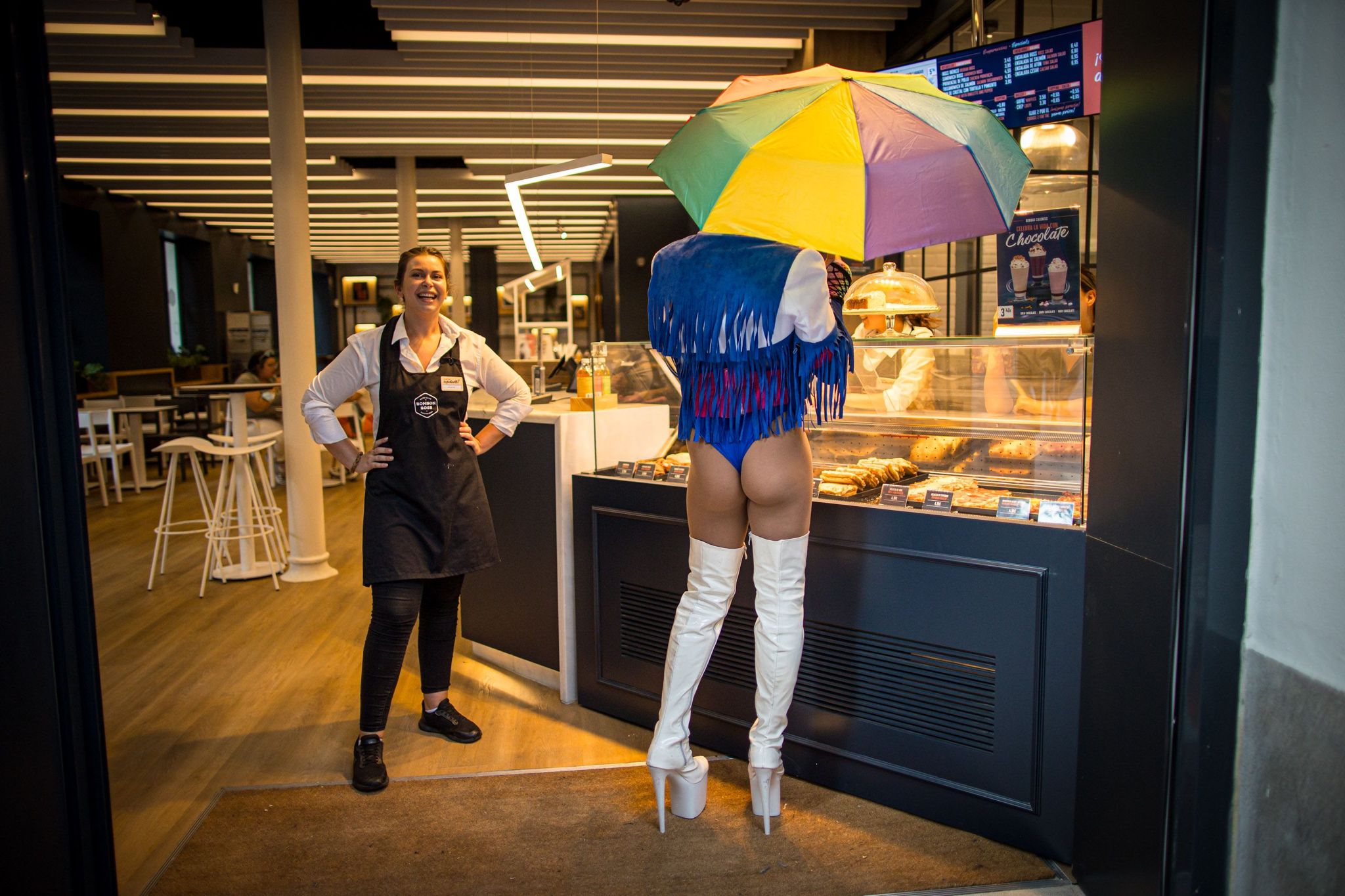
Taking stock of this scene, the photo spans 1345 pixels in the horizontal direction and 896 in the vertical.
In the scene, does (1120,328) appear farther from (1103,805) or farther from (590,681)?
(590,681)

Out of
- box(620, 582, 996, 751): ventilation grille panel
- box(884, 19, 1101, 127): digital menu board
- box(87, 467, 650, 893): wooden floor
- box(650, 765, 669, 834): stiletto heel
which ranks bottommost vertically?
box(87, 467, 650, 893): wooden floor

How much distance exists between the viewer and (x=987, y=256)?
20.9 ft

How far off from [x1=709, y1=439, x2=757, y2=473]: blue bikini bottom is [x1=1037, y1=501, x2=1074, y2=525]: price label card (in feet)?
2.38

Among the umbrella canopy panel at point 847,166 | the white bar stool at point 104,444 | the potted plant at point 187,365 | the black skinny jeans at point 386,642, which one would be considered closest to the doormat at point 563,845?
the black skinny jeans at point 386,642

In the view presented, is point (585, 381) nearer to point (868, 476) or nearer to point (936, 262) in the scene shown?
point (868, 476)

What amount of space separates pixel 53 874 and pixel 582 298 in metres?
24.1

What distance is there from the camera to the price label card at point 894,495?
2.41 m

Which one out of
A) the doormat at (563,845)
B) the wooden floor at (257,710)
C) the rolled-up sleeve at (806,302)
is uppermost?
the rolled-up sleeve at (806,302)

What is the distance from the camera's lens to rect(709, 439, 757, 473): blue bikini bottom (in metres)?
2.20

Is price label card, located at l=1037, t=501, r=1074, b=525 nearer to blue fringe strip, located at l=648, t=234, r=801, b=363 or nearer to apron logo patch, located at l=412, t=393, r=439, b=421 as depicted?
blue fringe strip, located at l=648, t=234, r=801, b=363

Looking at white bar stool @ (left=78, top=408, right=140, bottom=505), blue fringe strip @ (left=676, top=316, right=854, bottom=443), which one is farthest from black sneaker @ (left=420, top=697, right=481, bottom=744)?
white bar stool @ (left=78, top=408, right=140, bottom=505)

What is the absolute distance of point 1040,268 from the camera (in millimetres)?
2461

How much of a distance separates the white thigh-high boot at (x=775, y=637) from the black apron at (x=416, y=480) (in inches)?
39.3

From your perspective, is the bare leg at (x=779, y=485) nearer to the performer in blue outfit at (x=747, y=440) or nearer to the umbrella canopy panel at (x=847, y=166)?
the performer in blue outfit at (x=747, y=440)
